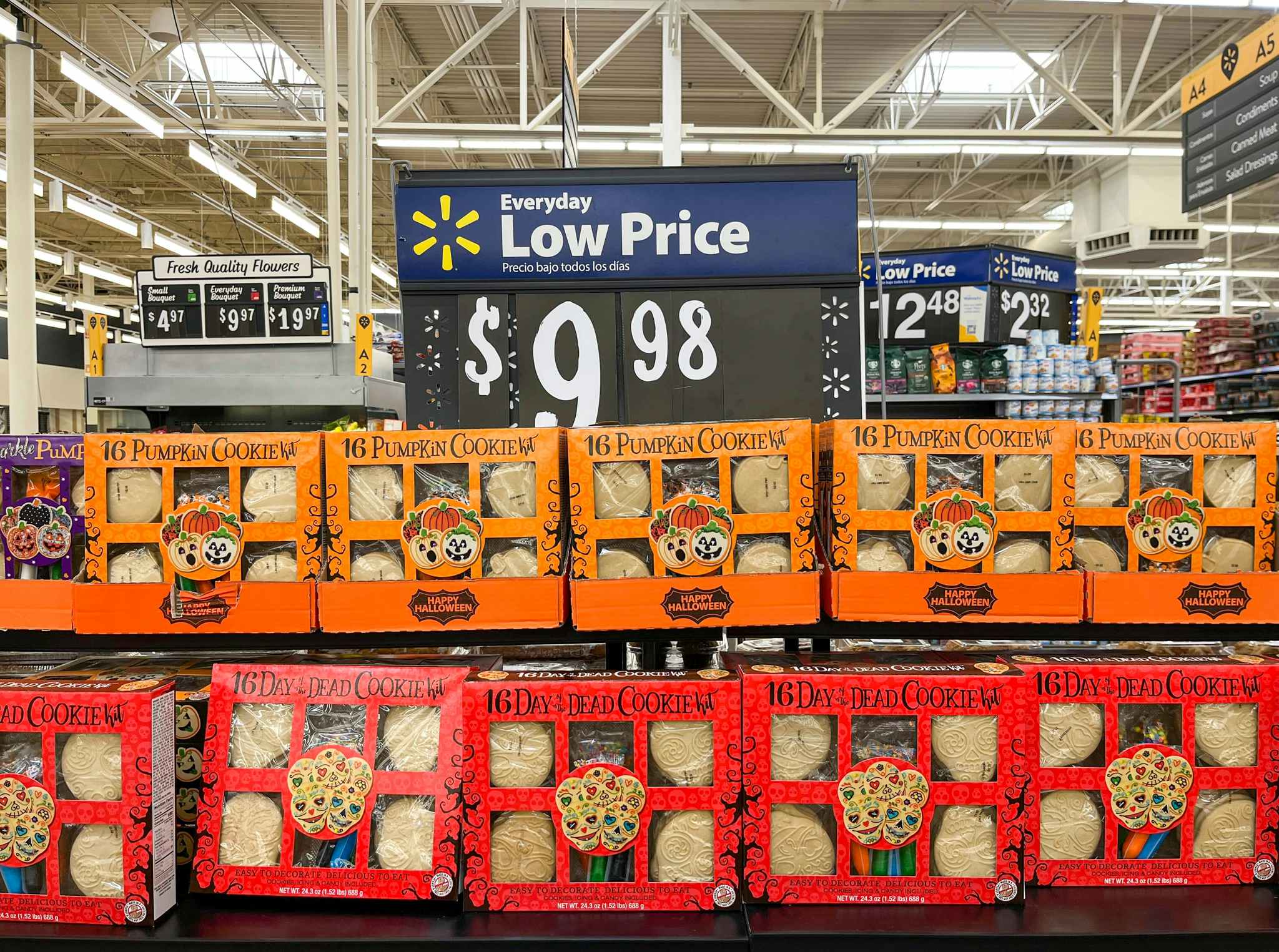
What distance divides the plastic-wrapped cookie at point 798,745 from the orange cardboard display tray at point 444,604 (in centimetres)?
46

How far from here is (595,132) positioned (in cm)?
946

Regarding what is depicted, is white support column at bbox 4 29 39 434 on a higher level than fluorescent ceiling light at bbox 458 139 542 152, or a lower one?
lower

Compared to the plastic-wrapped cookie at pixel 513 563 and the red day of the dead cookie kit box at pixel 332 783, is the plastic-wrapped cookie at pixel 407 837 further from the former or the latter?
the plastic-wrapped cookie at pixel 513 563

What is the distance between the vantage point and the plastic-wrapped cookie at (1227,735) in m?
1.64

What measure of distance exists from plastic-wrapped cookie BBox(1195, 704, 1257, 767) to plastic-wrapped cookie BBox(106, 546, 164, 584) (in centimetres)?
200

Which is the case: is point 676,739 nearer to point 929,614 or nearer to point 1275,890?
point 929,614

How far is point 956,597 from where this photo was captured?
1.61 meters

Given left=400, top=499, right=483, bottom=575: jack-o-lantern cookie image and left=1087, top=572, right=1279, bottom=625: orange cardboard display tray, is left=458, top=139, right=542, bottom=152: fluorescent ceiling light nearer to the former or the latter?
left=400, top=499, right=483, bottom=575: jack-o-lantern cookie image

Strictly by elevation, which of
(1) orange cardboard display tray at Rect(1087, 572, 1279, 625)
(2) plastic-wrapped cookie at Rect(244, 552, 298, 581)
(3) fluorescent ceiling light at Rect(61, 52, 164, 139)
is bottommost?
(1) orange cardboard display tray at Rect(1087, 572, 1279, 625)

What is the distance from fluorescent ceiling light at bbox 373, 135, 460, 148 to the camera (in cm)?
892

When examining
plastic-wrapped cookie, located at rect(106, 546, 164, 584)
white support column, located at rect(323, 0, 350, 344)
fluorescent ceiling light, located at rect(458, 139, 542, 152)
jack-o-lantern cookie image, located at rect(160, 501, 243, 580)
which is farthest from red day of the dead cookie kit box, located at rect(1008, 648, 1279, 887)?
fluorescent ceiling light, located at rect(458, 139, 542, 152)

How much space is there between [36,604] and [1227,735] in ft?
7.48

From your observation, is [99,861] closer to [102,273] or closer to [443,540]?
[443,540]

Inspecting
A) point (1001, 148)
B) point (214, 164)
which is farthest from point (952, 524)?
point (214, 164)
